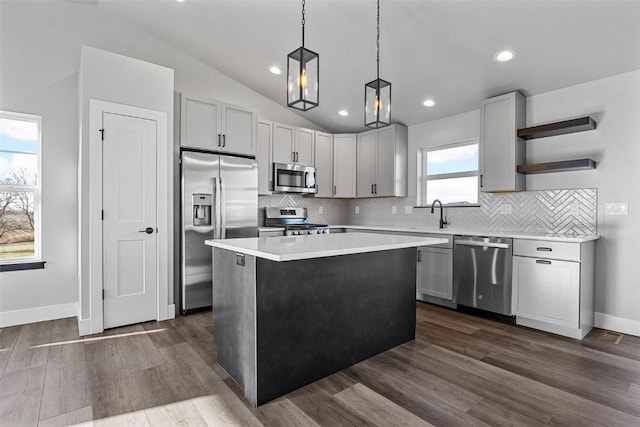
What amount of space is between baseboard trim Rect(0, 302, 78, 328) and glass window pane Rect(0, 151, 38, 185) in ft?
4.36

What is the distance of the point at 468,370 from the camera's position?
236 cm

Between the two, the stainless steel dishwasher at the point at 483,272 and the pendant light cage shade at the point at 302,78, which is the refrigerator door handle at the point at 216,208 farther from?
the stainless steel dishwasher at the point at 483,272

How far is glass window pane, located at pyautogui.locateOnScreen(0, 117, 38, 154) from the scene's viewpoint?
11.0 ft

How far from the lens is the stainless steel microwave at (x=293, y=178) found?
4.80 meters

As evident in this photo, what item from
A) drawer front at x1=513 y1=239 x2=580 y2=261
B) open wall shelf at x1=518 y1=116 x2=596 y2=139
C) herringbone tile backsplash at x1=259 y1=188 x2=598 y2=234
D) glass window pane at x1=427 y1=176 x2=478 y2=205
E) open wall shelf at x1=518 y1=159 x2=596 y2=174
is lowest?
drawer front at x1=513 y1=239 x2=580 y2=261

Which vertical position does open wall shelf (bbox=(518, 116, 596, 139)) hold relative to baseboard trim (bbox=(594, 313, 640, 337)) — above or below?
above

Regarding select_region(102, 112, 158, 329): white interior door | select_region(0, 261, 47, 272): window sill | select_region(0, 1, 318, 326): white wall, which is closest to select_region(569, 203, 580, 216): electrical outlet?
select_region(102, 112, 158, 329): white interior door

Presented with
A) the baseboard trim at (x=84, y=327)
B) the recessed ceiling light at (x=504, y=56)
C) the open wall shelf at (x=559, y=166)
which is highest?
the recessed ceiling light at (x=504, y=56)

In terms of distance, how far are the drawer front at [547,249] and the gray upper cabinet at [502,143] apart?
72 centimetres

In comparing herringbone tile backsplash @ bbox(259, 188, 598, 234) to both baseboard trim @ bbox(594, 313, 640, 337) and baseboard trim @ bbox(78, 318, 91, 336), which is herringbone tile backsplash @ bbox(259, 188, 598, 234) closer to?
baseboard trim @ bbox(594, 313, 640, 337)

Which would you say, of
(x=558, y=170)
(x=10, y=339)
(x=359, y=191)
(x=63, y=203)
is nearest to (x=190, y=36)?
(x=63, y=203)

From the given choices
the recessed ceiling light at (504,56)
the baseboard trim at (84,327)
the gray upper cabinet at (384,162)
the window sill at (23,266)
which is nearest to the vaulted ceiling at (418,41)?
the recessed ceiling light at (504,56)

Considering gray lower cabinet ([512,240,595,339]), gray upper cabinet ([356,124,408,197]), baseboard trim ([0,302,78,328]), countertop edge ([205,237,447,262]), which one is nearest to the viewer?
countertop edge ([205,237,447,262])

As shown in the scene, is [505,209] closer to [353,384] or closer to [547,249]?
[547,249]
